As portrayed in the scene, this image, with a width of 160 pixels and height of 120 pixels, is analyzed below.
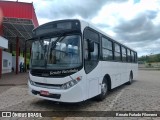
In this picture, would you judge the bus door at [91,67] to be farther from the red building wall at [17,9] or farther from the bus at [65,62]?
the red building wall at [17,9]

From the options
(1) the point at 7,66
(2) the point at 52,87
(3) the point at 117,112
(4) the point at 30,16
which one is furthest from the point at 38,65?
(1) the point at 7,66

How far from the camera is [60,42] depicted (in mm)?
6691

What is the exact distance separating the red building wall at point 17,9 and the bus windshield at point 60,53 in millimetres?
11742

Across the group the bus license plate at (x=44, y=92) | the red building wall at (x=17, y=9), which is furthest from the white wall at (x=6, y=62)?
the bus license plate at (x=44, y=92)

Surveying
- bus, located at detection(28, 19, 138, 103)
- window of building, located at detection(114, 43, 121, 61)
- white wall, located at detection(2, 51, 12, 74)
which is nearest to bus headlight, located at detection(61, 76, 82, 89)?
bus, located at detection(28, 19, 138, 103)

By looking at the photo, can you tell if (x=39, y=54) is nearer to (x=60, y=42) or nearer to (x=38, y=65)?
(x=38, y=65)

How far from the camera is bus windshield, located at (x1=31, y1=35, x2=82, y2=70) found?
6.40m

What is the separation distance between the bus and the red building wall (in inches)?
433

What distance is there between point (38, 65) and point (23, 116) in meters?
1.84

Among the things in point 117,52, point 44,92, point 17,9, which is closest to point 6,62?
point 17,9

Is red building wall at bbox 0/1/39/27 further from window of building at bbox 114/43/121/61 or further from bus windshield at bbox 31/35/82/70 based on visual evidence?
bus windshield at bbox 31/35/82/70

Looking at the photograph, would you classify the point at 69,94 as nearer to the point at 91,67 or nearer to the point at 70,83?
the point at 70,83

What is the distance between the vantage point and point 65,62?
641cm

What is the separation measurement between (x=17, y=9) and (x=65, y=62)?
13273mm
